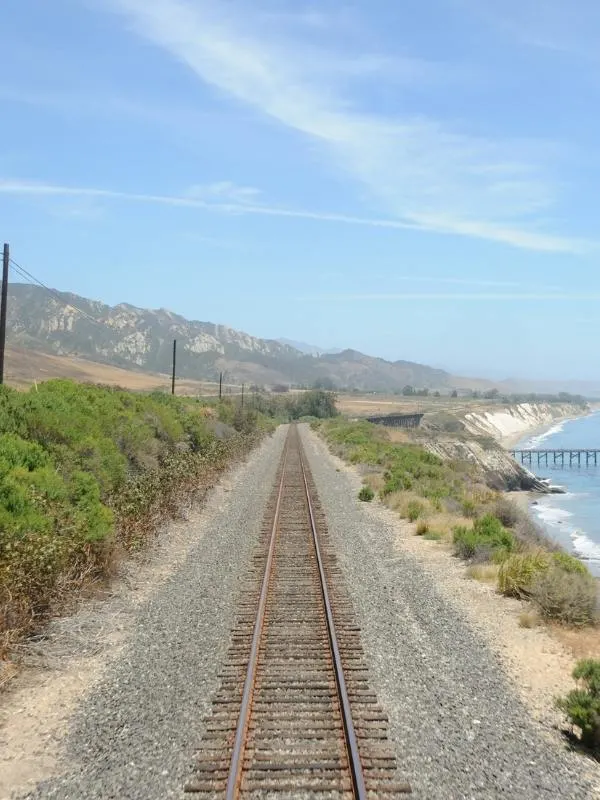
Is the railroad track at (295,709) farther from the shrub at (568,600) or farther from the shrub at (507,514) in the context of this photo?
the shrub at (507,514)

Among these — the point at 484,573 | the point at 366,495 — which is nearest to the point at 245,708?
the point at 484,573

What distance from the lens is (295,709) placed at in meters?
7.97

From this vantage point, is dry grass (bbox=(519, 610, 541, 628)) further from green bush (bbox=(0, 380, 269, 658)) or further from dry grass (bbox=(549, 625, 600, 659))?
green bush (bbox=(0, 380, 269, 658))

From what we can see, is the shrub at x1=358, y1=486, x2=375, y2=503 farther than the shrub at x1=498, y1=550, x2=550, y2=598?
Yes

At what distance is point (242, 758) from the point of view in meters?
6.82

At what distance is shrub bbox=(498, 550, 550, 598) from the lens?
533 inches


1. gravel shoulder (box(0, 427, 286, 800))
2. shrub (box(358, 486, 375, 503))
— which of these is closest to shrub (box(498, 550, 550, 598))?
gravel shoulder (box(0, 427, 286, 800))

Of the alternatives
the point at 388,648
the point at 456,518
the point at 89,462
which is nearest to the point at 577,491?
the point at 456,518

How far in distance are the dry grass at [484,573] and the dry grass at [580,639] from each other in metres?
3.22

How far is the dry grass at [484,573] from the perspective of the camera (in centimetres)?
1498

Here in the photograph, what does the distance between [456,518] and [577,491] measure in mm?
51296

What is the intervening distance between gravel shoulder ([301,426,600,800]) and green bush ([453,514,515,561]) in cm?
57

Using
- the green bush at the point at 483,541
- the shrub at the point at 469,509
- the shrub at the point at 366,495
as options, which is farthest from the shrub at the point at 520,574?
the shrub at the point at 366,495

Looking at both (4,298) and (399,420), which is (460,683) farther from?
(399,420)
